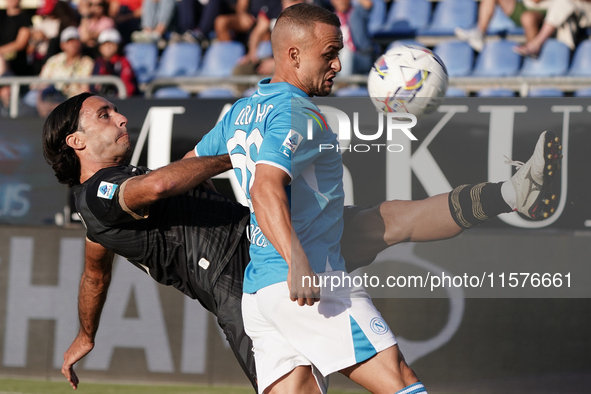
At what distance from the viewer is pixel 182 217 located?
349 cm

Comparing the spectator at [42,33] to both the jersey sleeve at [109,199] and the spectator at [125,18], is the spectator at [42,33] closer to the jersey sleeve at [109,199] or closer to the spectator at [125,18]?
the spectator at [125,18]

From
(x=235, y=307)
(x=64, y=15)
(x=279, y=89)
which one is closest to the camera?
(x=279, y=89)

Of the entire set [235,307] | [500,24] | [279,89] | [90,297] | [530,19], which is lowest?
[90,297]

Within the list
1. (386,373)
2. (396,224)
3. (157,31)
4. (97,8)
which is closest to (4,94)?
(97,8)

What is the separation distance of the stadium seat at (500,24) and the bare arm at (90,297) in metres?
6.47

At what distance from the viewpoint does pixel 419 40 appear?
9.12 meters

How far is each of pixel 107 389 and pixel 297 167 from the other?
4.11m

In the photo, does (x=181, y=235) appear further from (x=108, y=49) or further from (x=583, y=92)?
(x=108, y=49)

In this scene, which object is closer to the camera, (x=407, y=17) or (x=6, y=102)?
(x=6, y=102)

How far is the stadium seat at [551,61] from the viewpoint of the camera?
25.7ft

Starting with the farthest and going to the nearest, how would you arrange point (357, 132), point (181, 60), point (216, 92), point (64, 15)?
point (64, 15) < point (181, 60) < point (216, 92) < point (357, 132)

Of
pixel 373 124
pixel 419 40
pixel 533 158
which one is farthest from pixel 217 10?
pixel 533 158

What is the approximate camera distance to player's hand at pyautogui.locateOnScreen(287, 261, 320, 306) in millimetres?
2510

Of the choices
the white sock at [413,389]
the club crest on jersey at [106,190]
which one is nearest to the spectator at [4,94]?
the club crest on jersey at [106,190]
